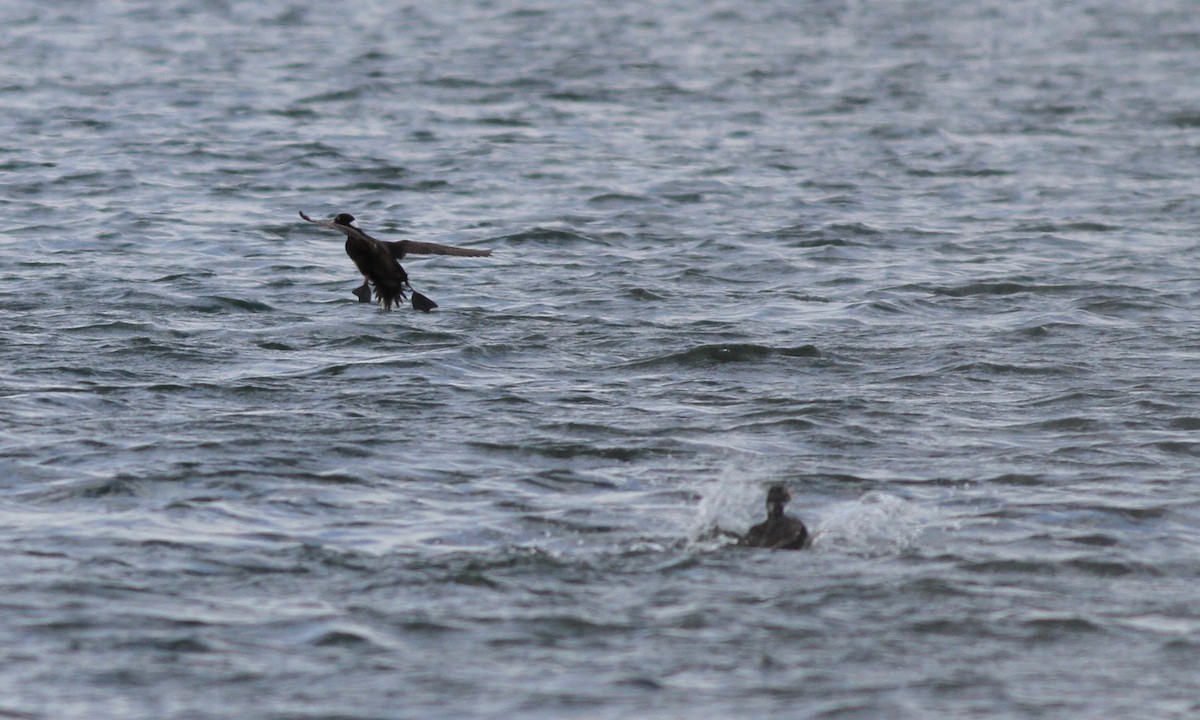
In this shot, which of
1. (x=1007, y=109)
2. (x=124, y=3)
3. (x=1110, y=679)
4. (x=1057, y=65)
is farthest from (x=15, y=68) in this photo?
(x=1110, y=679)

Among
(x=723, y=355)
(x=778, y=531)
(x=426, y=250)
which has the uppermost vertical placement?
(x=426, y=250)

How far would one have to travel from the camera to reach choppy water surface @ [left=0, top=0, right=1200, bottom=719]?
725 centimetres

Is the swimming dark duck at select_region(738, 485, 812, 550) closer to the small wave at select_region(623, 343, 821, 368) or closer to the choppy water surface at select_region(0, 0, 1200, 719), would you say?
the choppy water surface at select_region(0, 0, 1200, 719)

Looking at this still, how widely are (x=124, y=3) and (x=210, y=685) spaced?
27345 millimetres

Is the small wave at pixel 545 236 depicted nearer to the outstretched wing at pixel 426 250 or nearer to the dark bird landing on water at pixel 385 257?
the dark bird landing on water at pixel 385 257

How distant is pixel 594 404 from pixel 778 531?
267 cm

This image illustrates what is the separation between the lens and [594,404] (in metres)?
11.1

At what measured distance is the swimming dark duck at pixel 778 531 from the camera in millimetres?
8562

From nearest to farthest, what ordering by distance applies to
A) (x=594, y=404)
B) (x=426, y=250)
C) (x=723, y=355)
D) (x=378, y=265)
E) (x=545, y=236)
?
(x=426, y=250) < (x=594, y=404) < (x=378, y=265) < (x=723, y=355) < (x=545, y=236)

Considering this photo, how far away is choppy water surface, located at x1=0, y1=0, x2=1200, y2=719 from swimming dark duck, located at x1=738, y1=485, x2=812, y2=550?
0.15 meters

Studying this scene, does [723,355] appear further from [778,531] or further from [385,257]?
[778,531]

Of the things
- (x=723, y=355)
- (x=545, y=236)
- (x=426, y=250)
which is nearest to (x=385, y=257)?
(x=426, y=250)

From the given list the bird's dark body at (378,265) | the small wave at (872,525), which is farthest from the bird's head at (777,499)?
Result: the bird's dark body at (378,265)

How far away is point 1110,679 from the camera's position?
712cm
